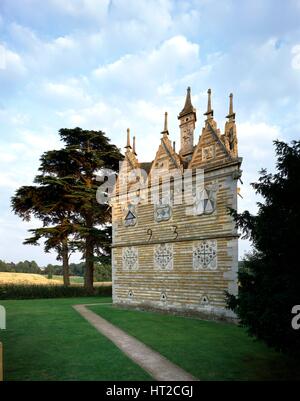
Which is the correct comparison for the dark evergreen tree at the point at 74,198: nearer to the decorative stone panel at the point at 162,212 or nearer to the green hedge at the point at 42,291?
the green hedge at the point at 42,291

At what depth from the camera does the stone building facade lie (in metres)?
16.6

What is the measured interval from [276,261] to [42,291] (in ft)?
87.5

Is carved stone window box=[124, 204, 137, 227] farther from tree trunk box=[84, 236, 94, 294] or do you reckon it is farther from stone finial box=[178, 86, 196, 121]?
tree trunk box=[84, 236, 94, 294]

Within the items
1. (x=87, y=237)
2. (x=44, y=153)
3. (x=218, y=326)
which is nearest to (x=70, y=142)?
(x=44, y=153)

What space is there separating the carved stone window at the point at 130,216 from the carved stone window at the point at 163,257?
9.42ft

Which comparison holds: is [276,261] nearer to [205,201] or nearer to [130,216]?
[205,201]

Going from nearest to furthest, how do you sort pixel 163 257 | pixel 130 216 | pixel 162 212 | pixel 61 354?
pixel 61 354 < pixel 163 257 < pixel 162 212 < pixel 130 216

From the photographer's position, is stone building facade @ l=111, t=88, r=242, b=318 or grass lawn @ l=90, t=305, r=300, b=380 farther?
stone building facade @ l=111, t=88, r=242, b=318

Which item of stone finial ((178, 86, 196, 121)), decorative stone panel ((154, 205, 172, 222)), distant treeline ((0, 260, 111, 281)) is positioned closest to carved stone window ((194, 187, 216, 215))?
decorative stone panel ((154, 205, 172, 222))

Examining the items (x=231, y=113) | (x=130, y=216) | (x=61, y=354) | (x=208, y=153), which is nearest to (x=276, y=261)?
(x=61, y=354)

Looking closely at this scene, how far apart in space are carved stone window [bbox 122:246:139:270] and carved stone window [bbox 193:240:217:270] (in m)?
4.99

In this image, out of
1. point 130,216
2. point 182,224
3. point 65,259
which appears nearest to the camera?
point 182,224

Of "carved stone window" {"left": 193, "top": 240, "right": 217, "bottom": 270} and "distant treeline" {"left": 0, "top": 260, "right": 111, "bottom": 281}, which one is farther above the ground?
"carved stone window" {"left": 193, "top": 240, "right": 217, "bottom": 270}

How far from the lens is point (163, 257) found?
19406 millimetres
